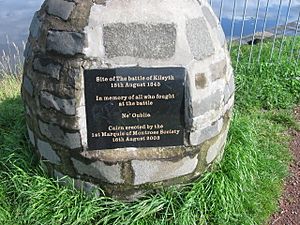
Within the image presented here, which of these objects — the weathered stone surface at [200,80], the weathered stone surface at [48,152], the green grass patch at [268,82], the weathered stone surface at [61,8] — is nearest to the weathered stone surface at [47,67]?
the weathered stone surface at [61,8]

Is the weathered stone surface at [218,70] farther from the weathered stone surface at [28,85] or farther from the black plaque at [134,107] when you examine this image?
the weathered stone surface at [28,85]

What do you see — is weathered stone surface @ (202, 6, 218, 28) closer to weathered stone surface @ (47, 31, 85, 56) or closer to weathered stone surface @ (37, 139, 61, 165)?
weathered stone surface @ (47, 31, 85, 56)

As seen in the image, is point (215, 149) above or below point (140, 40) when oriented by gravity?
below

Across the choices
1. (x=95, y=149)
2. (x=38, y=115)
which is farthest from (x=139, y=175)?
(x=38, y=115)

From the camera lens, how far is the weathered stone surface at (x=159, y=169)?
3.02 metres

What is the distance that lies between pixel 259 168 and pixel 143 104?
160 cm

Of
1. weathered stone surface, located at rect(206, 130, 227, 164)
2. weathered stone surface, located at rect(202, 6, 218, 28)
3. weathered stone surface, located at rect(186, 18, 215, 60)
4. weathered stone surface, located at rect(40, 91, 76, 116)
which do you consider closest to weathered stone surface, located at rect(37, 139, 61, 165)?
weathered stone surface, located at rect(40, 91, 76, 116)

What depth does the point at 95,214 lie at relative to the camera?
3.15m

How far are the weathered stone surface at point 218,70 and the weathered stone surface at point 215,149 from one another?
542mm

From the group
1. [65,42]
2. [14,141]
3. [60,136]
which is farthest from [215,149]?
[14,141]

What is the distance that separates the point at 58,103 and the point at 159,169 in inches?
35.5

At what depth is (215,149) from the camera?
3.35 metres

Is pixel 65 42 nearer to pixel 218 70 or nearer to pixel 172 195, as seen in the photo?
pixel 218 70

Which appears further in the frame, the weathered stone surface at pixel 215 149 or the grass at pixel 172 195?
the weathered stone surface at pixel 215 149
